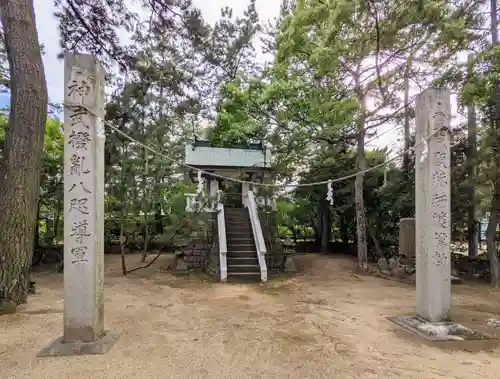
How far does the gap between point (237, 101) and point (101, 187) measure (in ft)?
26.2

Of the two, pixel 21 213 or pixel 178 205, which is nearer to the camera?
pixel 21 213

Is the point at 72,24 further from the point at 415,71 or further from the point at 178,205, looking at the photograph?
the point at 415,71

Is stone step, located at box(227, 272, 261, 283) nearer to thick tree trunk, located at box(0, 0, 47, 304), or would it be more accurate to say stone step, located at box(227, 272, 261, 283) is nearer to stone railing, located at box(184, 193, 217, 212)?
stone railing, located at box(184, 193, 217, 212)

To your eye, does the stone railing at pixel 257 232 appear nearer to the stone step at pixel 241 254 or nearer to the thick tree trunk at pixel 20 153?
the stone step at pixel 241 254

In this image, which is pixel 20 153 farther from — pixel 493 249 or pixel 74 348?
pixel 493 249

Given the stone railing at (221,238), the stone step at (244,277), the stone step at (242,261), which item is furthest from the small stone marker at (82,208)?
the stone step at (242,261)

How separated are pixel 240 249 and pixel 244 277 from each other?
116 cm

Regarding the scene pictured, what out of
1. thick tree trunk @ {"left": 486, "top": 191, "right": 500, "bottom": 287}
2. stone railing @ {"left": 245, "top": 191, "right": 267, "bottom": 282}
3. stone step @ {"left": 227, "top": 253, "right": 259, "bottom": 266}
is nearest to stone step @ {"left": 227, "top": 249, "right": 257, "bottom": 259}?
stone step @ {"left": 227, "top": 253, "right": 259, "bottom": 266}

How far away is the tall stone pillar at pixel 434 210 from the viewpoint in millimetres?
4508

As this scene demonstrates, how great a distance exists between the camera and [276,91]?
393 inches

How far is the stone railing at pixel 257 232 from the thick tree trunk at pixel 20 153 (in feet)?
16.9

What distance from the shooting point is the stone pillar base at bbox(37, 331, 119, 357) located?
3.58 m

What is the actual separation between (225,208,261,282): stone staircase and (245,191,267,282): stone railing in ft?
0.71

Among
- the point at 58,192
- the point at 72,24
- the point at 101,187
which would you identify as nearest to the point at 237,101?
the point at 72,24
